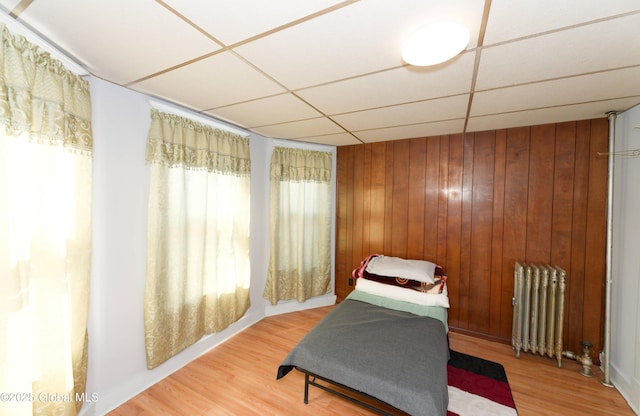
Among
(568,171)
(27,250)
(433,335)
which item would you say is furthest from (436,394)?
(568,171)

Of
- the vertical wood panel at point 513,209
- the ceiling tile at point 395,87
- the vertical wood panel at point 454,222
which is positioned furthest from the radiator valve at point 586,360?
the ceiling tile at point 395,87

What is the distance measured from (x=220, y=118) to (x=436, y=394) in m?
2.83

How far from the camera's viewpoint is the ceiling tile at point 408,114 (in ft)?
6.39

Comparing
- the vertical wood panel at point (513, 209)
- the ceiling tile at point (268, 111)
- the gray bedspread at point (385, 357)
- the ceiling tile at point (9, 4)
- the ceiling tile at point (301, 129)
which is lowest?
the gray bedspread at point (385, 357)

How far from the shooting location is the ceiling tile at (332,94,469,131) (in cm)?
195

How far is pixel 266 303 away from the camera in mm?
3219

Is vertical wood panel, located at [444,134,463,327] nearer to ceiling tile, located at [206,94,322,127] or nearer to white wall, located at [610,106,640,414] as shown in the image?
white wall, located at [610,106,640,414]

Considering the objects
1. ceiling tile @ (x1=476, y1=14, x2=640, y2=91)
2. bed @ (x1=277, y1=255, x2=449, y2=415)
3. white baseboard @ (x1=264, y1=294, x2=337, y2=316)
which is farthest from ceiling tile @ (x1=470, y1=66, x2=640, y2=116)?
white baseboard @ (x1=264, y1=294, x2=337, y2=316)

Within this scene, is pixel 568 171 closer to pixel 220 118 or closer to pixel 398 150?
pixel 398 150

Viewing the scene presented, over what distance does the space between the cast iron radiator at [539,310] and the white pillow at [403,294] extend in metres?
0.67

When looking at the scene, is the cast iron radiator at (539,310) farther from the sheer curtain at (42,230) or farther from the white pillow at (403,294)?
the sheer curtain at (42,230)

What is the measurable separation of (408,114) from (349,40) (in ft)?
4.05

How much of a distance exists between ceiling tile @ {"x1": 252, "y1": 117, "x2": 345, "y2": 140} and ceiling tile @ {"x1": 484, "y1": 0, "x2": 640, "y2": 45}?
1.51m

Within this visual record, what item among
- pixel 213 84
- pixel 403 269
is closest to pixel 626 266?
pixel 403 269
